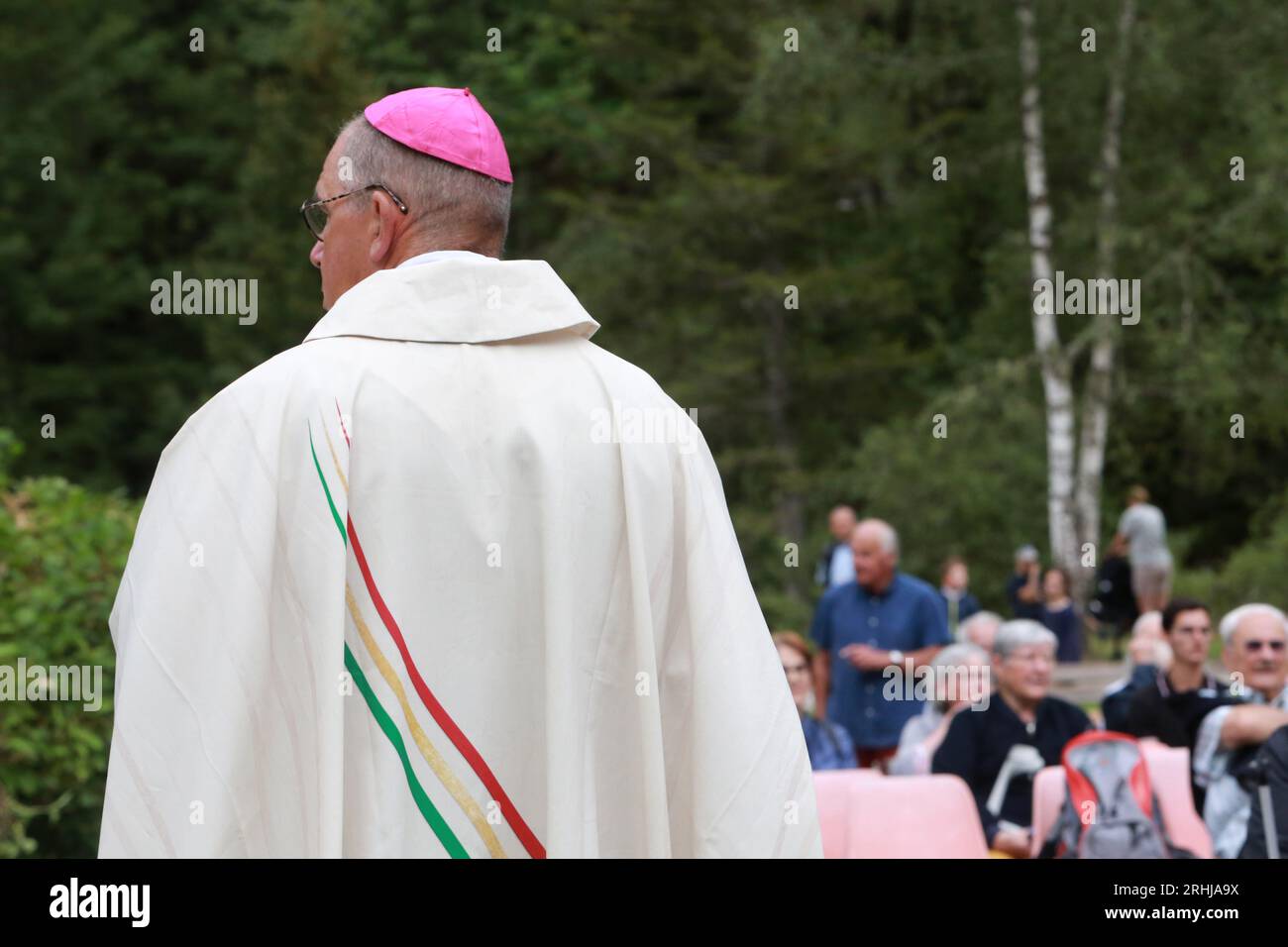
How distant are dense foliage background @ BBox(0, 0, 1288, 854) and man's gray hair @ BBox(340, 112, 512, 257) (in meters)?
18.9

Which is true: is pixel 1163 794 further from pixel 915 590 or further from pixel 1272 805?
pixel 915 590

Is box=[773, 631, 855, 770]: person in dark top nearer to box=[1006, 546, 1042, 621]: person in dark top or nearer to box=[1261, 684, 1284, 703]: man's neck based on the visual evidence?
box=[1261, 684, 1284, 703]: man's neck

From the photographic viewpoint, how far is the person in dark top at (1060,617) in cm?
1758

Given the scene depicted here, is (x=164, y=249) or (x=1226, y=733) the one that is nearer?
(x=1226, y=733)

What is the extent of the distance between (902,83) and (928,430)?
4311 millimetres

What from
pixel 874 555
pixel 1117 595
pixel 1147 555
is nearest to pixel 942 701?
pixel 874 555

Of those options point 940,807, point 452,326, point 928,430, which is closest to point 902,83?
point 928,430

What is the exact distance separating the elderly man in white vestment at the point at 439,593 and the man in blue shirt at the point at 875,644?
6431 millimetres

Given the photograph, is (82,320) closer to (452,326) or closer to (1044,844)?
(1044,844)

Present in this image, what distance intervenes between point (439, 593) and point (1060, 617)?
16.1m

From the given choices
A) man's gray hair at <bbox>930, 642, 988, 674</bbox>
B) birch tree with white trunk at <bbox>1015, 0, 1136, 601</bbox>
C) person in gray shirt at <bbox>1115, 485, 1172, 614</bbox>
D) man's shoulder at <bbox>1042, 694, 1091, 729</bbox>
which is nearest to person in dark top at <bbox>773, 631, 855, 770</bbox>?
man's gray hair at <bbox>930, 642, 988, 674</bbox>

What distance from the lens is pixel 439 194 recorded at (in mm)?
2240

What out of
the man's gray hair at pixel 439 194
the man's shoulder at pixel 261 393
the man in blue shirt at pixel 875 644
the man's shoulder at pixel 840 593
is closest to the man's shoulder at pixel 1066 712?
the man in blue shirt at pixel 875 644
